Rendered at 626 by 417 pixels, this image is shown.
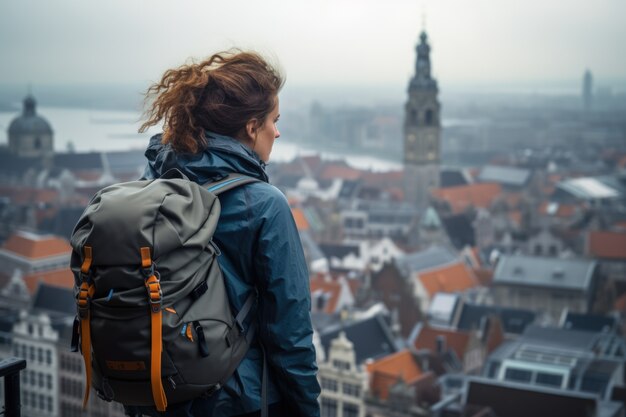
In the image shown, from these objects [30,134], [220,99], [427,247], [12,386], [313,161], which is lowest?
[427,247]

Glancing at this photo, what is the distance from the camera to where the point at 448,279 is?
17781 millimetres

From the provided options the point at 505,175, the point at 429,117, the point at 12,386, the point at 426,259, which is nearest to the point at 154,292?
the point at 12,386

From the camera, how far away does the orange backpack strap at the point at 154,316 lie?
1.00 meters

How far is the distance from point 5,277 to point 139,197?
16.5m

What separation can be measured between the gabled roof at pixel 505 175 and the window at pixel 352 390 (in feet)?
69.3

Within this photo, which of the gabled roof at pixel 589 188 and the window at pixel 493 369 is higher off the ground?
the gabled roof at pixel 589 188

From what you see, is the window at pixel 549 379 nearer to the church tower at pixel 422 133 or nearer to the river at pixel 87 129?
the river at pixel 87 129

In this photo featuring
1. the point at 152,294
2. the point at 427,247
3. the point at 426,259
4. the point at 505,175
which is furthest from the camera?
the point at 505,175

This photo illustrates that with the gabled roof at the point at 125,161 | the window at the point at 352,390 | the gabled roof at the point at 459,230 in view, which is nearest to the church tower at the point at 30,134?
the gabled roof at the point at 125,161

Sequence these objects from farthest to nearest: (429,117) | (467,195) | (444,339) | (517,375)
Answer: (429,117) → (467,195) → (444,339) → (517,375)

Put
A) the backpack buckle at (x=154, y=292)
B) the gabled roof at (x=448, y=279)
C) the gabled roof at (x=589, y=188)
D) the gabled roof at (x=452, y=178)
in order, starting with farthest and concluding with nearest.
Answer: the gabled roof at (x=452, y=178), the gabled roof at (x=589, y=188), the gabled roof at (x=448, y=279), the backpack buckle at (x=154, y=292)

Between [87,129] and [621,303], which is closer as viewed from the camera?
[621,303]

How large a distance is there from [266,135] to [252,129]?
0.02 metres

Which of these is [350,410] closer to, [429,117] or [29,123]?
[29,123]
